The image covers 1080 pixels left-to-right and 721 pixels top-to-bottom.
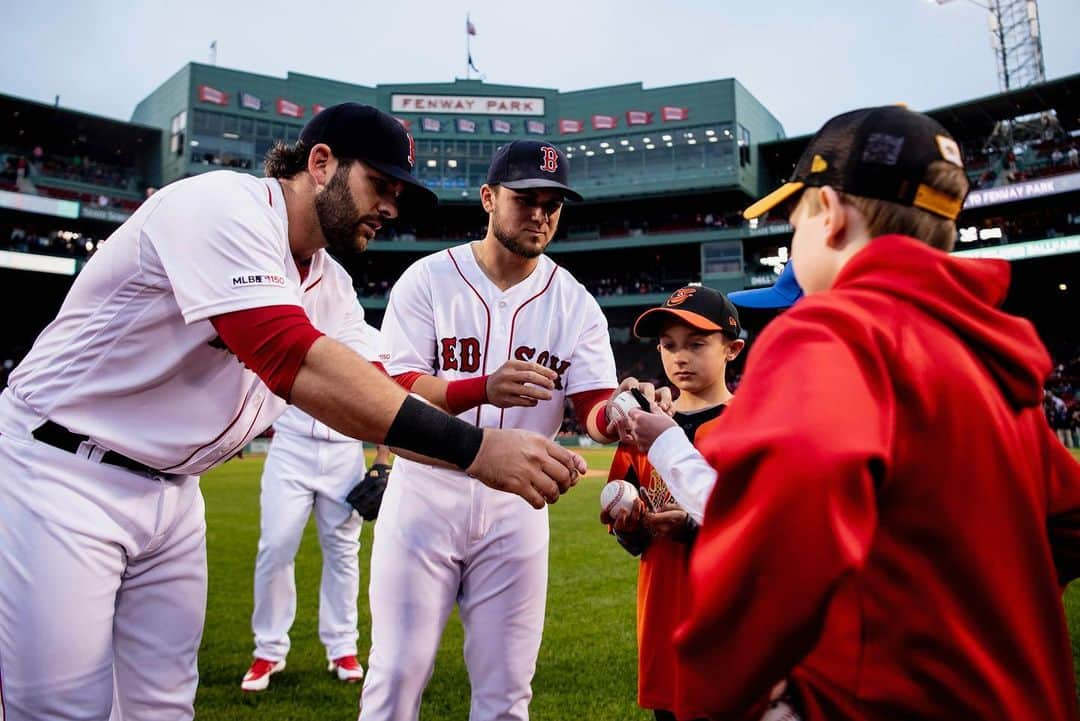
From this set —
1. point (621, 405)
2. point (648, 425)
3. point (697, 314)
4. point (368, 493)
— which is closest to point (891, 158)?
point (648, 425)

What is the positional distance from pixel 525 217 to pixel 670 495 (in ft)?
4.20

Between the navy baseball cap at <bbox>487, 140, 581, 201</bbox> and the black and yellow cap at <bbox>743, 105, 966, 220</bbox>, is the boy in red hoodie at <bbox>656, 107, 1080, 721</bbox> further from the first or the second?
the navy baseball cap at <bbox>487, 140, 581, 201</bbox>

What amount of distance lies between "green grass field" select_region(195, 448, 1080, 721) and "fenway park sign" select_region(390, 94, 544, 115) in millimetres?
40761

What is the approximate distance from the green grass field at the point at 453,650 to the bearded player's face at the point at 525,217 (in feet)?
8.32

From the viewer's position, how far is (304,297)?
2.57 metres

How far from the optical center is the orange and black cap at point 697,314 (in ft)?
9.60

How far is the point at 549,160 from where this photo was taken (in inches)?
113

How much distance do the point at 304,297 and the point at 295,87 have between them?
154 ft

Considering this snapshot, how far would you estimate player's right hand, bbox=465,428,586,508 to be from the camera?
5.83 ft

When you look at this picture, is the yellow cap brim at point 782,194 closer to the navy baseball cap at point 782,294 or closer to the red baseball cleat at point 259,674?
the navy baseball cap at point 782,294

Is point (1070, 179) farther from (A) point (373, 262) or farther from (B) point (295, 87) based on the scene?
(B) point (295, 87)

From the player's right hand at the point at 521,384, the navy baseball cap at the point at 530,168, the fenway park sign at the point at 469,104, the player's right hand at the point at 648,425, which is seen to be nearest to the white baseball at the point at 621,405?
the player's right hand at the point at 648,425

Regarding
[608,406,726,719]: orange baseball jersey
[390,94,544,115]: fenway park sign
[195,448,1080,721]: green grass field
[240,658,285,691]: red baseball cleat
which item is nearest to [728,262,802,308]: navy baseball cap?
[608,406,726,719]: orange baseball jersey

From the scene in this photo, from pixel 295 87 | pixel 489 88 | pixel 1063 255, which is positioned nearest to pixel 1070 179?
pixel 1063 255
